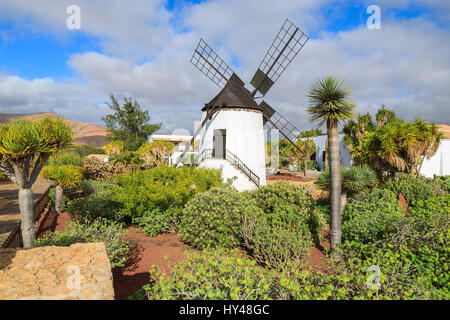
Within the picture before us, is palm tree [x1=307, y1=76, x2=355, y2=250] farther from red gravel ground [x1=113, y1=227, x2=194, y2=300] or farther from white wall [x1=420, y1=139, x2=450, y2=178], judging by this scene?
white wall [x1=420, y1=139, x2=450, y2=178]

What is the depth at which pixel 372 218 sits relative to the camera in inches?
311

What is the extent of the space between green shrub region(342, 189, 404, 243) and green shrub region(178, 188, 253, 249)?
3.63m

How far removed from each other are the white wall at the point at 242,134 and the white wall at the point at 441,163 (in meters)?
16.8

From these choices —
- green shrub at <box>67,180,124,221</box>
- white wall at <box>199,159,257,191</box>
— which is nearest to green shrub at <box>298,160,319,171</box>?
white wall at <box>199,159,257,191</box>

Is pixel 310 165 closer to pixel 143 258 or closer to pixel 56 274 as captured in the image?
pixel 143 258

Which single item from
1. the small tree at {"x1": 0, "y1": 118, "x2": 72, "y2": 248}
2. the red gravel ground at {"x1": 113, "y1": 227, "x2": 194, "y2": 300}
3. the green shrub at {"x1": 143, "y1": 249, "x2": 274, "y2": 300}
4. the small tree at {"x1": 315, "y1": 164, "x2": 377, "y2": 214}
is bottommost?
the red gravel ground at {"x1": 113, "y1": 227, "x2": 194, "y2": 300}

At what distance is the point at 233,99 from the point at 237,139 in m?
2.91

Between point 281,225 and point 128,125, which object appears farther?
point 128,125

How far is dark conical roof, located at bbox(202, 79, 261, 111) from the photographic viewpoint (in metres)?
16.2

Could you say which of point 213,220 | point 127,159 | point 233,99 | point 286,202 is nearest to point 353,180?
point 286,202

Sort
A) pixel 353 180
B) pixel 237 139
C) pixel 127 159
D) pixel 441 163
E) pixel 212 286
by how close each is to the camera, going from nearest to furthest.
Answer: pixel 212 286 → pixel 353 180 → pixel 237 139 → pixel 127 159 → pixel 441 163

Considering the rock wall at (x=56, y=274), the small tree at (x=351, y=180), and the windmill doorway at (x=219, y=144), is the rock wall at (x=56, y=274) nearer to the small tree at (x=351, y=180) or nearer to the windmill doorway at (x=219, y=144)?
the small tree at (x=351, y=180)

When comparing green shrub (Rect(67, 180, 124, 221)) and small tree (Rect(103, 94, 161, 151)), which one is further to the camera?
small tree (Rect(103, 94, 161, 151))

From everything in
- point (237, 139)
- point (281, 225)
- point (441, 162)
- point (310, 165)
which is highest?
point (237, 139)
